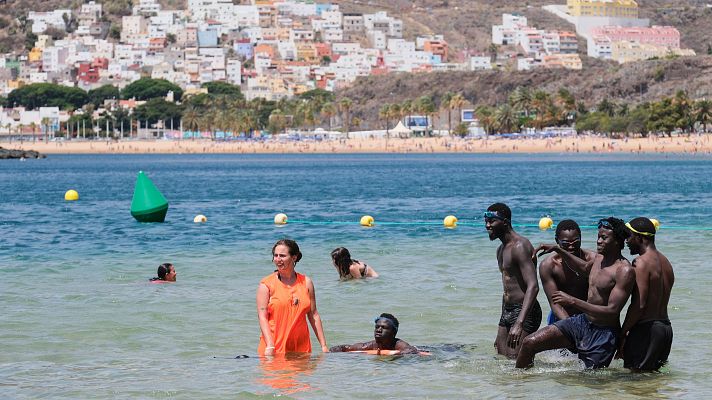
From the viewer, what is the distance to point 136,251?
30.0 meters

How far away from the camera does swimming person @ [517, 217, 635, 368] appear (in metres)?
11.4

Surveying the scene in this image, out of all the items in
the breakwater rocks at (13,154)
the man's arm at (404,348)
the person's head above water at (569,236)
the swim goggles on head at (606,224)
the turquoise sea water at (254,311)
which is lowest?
the breakwater rocks at (13,154)

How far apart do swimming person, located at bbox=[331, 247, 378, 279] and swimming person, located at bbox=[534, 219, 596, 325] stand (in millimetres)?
8944

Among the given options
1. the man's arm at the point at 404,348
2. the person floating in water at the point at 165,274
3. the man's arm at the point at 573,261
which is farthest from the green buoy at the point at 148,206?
the man's arm at the point at 573,261

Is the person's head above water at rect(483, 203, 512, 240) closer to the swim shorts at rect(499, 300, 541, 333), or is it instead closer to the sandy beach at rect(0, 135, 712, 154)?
the swim shorts at rect(499, 300, 541, 333)

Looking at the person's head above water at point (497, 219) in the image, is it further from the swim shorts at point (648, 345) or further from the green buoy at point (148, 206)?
the green buoy at point (148, 206)

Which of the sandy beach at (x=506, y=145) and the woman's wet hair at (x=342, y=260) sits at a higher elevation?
the woman's wet hair at (x=342, y=260)

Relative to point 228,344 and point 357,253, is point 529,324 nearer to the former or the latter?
point 228,344

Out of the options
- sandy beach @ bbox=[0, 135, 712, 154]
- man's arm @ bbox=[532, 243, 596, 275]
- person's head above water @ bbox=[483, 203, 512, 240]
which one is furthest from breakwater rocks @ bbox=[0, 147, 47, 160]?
man's arm @ bbox=[532, 243, 596, 275]

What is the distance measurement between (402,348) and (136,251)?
16932 millimetres

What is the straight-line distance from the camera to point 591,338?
1184 cm

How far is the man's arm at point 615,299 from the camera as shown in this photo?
1137 centimetres

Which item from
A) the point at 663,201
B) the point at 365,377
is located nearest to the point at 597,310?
the point at 365,377

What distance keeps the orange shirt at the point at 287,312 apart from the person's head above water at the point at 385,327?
162cm
